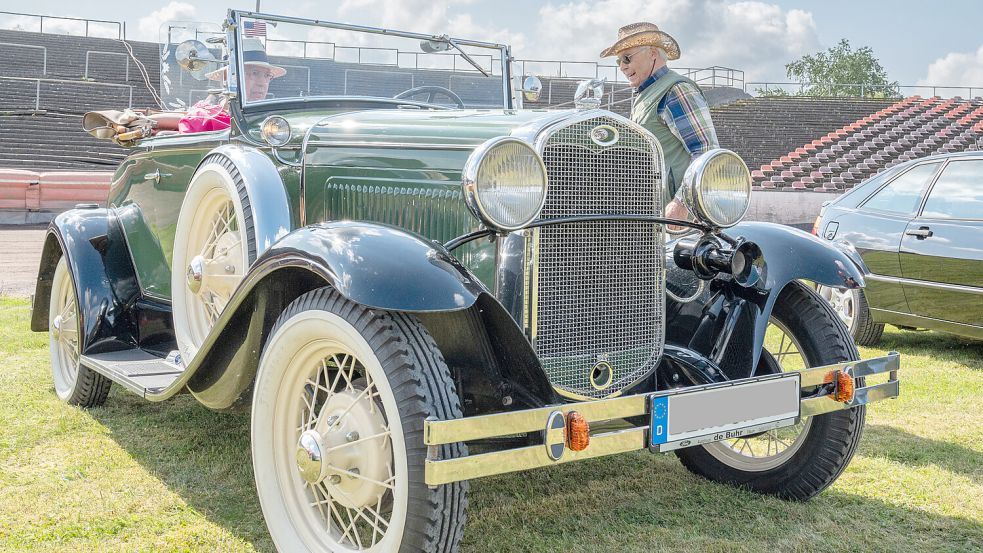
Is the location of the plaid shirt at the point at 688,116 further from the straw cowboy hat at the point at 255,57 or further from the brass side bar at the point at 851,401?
the straw cowboy hat at the point at 255,57

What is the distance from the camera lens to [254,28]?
4066mm

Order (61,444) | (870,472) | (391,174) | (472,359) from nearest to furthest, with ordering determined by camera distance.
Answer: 1. (472,359)
2. (391,174)
3. (870,472)
4. (61,444)

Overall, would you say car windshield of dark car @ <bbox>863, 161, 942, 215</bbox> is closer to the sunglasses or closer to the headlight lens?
the sunglasses

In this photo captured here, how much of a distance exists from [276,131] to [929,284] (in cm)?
454

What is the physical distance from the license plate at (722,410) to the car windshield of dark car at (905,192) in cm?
396

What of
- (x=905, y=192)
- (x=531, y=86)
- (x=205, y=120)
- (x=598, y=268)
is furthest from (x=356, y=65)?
(x=905, y=192)

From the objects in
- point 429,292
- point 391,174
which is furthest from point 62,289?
point 429,292

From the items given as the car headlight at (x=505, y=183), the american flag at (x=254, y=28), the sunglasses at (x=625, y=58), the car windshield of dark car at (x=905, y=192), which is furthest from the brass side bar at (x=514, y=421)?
the car windshield of dark car at (x=905, y=192)

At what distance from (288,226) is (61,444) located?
5.47 feet

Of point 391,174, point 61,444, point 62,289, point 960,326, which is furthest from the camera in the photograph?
point 960,326

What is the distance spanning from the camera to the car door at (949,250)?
5652 millimetres

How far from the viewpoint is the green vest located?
4.14 metres

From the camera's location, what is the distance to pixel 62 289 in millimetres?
4844

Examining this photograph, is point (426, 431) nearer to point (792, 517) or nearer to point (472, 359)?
point (472, 359)
